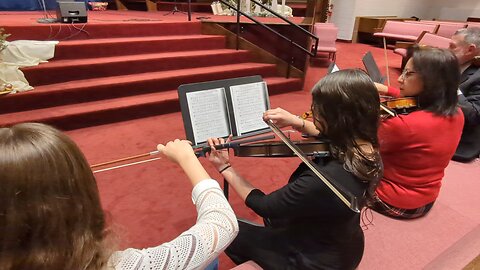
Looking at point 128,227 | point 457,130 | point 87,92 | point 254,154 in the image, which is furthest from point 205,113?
point 87,92

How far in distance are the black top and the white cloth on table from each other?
296 cm

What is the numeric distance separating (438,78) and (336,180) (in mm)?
915

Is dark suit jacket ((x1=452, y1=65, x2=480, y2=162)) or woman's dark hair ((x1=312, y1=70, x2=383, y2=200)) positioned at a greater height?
woman's dark hair ((x1=312, y1=70, x2=383, y2=200))

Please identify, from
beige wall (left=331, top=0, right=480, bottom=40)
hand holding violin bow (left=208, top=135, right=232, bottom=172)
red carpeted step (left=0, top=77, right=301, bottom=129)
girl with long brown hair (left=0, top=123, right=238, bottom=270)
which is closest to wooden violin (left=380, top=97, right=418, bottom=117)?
hand holding violin bow (left=208, top=135, right=232, bottom=172)

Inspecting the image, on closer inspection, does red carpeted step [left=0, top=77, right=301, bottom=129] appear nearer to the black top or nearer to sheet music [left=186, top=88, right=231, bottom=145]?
sheet music [left=186, top=88, right=231, bottom=145]

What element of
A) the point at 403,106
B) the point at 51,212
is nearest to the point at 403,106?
the point at 403,106

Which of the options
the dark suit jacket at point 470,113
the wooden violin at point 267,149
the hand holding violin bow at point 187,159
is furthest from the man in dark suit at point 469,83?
the hand holding violin bow at point 187,159

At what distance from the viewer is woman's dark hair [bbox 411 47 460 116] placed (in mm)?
1545

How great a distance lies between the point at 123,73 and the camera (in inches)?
150

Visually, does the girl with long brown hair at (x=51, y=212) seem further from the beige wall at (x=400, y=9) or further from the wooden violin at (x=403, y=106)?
the beige wall at (x=400, y=9)

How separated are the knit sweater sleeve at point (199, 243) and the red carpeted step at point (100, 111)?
270cm

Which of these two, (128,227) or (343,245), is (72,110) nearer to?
(128,227)

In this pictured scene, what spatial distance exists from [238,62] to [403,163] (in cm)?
→ 340

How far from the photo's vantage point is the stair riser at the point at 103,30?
3.58 metres
